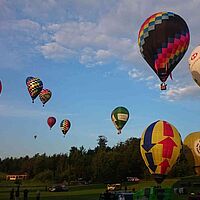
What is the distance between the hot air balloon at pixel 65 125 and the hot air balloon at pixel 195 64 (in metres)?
38.9

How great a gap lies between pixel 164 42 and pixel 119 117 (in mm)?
19875

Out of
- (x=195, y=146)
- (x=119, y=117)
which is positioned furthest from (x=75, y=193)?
(x=195, y=146)

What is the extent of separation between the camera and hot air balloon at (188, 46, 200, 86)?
2466 centimetres

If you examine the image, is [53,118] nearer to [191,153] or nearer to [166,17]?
[191,153]

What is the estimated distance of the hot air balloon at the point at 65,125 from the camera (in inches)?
2453

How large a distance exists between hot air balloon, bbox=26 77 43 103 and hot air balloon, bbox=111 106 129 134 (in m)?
9.60

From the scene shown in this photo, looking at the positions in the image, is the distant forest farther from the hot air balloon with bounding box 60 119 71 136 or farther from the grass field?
the hot air balloon with bounding box 60 119 71 136

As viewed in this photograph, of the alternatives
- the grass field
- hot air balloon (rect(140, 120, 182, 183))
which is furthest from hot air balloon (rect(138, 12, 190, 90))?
the grass field

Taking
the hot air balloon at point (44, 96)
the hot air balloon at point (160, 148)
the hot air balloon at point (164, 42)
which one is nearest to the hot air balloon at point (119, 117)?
the hot air balloon at point (44, 96)

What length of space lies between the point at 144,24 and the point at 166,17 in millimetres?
1674

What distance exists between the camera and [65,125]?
63.1 meters

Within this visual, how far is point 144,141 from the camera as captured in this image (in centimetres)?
2684

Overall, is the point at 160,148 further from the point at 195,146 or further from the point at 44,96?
the point at 44,96

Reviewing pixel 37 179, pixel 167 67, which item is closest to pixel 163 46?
pixel 167 67
